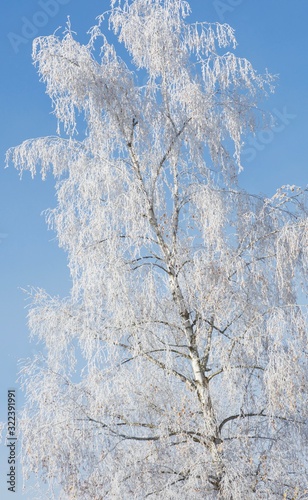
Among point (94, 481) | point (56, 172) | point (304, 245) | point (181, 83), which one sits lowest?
point (94, 481)

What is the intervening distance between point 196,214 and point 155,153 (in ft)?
3.49

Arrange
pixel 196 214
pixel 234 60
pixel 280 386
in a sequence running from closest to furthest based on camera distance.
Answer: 1. pixel 280 386
2. pixel 196 214
3. pixel 234 60

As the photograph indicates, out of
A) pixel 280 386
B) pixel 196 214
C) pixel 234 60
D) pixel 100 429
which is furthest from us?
pixel 234 60

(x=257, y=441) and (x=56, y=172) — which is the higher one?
(x=56, y=172)

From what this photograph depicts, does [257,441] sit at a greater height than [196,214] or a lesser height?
lesser

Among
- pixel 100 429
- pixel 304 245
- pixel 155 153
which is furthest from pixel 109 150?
pixel 100 429

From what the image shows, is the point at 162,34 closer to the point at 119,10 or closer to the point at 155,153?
the point at 119,10

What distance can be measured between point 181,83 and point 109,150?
137cm

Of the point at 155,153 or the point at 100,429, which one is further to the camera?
the point at 155,153

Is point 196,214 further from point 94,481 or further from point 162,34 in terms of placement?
point 94,481

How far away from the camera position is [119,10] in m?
10.1

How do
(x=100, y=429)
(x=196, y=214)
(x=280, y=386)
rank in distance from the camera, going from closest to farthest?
1. (x=280, y=386)
2. (x=100, y=429)
3. (x=196, y=214)

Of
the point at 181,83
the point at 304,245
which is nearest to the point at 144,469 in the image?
the point at 304,245

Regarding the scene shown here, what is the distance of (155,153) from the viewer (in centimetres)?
975
